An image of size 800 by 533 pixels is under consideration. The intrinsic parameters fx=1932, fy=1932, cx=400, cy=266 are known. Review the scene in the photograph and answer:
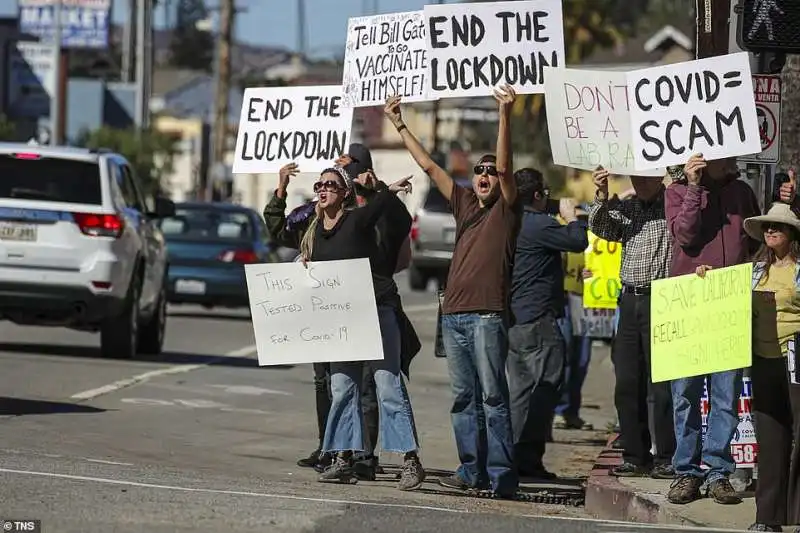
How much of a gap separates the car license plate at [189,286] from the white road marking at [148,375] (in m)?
4.20

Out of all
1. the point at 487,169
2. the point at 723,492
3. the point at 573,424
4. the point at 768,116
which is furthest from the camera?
the point at 573,424

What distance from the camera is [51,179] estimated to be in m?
18.1

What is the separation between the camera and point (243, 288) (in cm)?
2611

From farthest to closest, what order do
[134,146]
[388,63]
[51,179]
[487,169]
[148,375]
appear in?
[134,146] → [51,179] → [148,375] → [388,63] → [487,169]

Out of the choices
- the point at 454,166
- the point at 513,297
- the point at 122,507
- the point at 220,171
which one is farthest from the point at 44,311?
the point at 454,166

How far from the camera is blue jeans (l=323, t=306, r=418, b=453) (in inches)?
436

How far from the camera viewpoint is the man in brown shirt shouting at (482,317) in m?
10.8

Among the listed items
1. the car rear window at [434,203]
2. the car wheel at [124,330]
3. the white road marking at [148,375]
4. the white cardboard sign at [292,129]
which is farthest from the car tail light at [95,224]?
the car rear window at [434,203]

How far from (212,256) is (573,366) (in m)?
10.9

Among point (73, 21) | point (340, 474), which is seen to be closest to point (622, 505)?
point (340, 474)

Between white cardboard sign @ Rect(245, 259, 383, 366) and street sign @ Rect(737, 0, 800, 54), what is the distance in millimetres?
2625

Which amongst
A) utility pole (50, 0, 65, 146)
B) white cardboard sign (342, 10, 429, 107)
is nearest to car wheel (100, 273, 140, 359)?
white cardboard sign (342, 10, 429, 107)

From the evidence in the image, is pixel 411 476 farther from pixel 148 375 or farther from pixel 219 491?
pixel 148 375

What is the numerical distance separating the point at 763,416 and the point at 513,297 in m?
3.50
